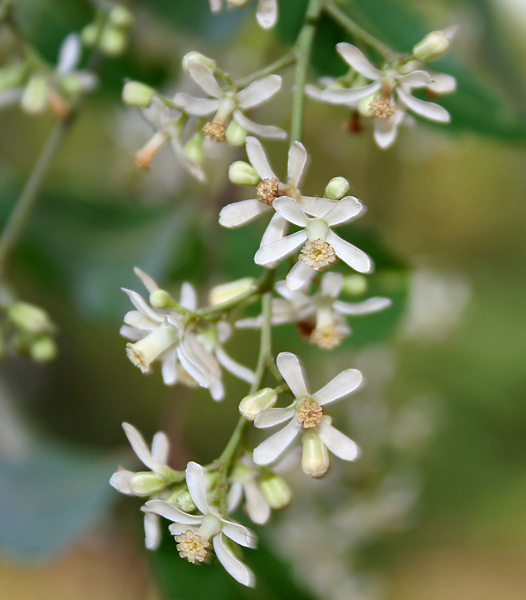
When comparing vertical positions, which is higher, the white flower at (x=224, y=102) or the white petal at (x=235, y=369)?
the white flower at (x=224, y=102)

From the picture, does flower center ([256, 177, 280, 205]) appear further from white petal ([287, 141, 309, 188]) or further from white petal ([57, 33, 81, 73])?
A: white petal ([57, 33, 81, 73])

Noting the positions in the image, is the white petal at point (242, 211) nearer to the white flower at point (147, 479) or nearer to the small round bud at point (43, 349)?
the white flower at point (147, 479)

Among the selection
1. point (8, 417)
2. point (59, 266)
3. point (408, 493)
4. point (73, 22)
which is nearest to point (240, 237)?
point (59, 266)

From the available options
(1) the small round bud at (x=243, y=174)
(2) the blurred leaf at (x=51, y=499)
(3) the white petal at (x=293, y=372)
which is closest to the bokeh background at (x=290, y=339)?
(2) the blurred leaf at (x=51, y=499)

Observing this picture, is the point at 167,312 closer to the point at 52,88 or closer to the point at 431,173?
the point at 52,88

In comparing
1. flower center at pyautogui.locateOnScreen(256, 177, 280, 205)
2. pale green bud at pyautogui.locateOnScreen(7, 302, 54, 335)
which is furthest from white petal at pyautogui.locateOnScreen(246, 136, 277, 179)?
pale green bud at pyautogui.locateOnScreen(7, 302, 54, 335)

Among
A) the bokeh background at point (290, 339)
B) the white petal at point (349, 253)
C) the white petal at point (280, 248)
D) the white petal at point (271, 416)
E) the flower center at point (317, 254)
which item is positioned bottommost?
the bokeh background at point (290, 339)

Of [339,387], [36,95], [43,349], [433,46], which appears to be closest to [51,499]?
[43,349]
